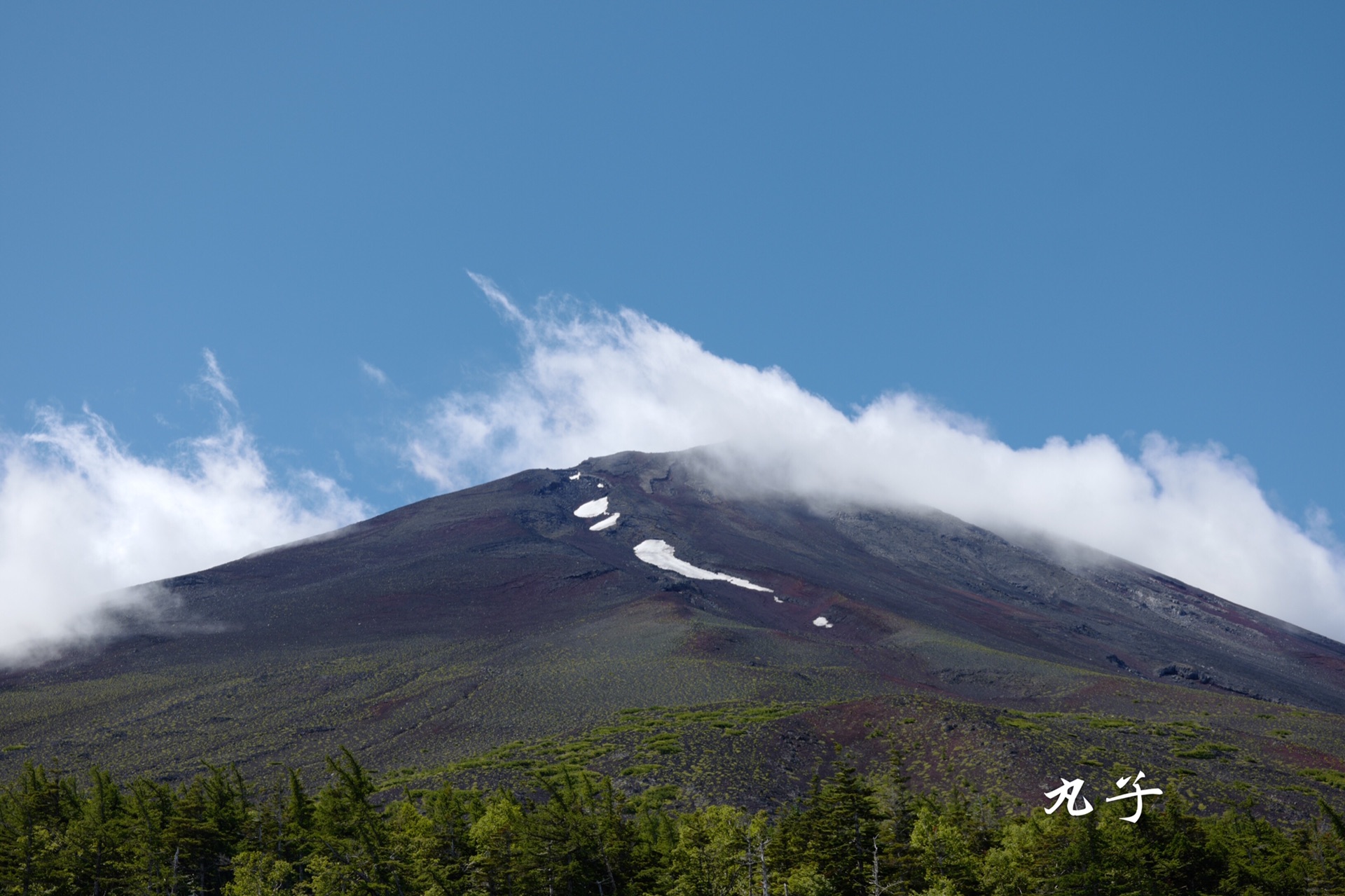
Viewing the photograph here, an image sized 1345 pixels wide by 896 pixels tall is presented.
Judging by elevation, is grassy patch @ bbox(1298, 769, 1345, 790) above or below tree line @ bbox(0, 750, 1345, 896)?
above

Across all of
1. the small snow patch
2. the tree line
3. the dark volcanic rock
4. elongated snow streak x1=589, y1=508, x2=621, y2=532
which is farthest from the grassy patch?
elongated snow streak x1=589, y1=508, x2=621, y2=532

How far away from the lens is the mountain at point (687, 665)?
207 feet

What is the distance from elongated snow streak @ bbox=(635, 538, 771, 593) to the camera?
5600 inches

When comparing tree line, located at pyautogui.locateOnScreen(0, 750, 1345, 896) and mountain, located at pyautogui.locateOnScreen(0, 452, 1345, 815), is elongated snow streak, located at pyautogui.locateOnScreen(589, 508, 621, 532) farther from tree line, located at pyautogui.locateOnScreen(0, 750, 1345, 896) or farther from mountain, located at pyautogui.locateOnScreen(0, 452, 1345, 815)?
tree line, located at pyautogui.locateOnScreen(0, 750, 1345, 896)

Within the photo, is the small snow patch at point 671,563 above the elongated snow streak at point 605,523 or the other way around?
the other way around

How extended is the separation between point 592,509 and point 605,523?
9.54 m

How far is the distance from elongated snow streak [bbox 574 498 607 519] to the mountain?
514 millimetres

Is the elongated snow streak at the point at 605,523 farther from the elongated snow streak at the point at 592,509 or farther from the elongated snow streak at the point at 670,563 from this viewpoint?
the elongated snow streak at the point at 670,563

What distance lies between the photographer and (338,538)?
6014 inches

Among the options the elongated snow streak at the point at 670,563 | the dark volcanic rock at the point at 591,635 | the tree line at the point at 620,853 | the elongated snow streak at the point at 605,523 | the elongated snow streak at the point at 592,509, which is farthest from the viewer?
the elongated snow streak at the point at 592,509

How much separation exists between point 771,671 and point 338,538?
8693cm

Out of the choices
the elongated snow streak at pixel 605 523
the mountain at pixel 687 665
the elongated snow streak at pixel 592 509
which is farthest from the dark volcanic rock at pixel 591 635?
the elongated snow streak at pixel 592 509

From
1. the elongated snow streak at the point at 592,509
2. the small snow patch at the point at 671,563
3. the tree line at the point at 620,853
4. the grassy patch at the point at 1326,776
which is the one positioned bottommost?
the tree line at the point at 620,853

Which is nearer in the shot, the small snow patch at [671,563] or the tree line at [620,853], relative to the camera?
the tree line at [620,853]
